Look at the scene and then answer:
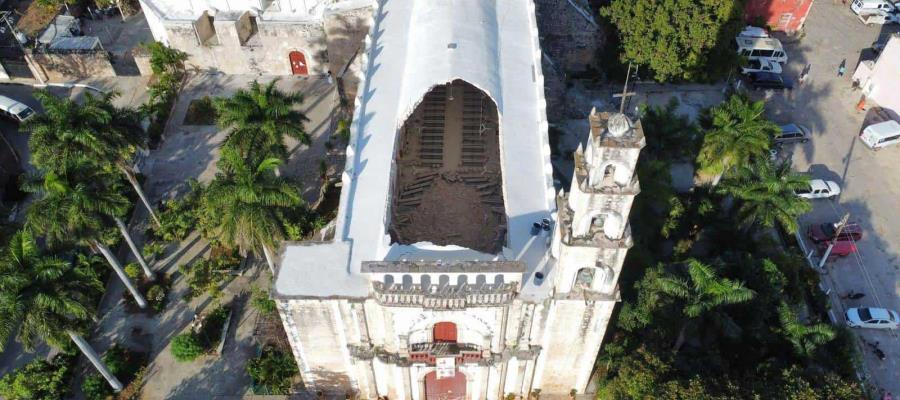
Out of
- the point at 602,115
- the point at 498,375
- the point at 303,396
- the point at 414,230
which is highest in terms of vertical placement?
the point at 602,115

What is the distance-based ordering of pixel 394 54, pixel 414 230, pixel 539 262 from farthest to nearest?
pixel 394 54
pixel 414 230
pixel 539 262

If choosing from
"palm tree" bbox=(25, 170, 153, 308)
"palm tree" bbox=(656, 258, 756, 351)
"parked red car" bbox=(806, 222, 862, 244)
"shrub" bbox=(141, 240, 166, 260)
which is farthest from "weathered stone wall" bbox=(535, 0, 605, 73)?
"palm tree" bbox=(25, 170, 153, 308)

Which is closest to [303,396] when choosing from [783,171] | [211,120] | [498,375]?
[498,375]

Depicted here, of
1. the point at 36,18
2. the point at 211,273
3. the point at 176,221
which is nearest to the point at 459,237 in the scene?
the point at 211,273

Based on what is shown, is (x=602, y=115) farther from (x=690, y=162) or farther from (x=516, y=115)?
(x=690, y=162)

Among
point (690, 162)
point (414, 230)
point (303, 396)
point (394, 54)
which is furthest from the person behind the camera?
point (690, 162)

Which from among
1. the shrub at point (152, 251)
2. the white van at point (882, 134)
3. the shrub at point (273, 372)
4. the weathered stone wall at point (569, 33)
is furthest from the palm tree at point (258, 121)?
the white van at point (882, 134)

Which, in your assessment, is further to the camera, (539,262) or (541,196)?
(541,196)

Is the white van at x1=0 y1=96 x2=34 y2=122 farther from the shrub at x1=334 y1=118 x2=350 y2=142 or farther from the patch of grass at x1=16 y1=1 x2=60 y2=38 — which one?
the shrub at x1=334 y1=118 x2=350 y2=142
